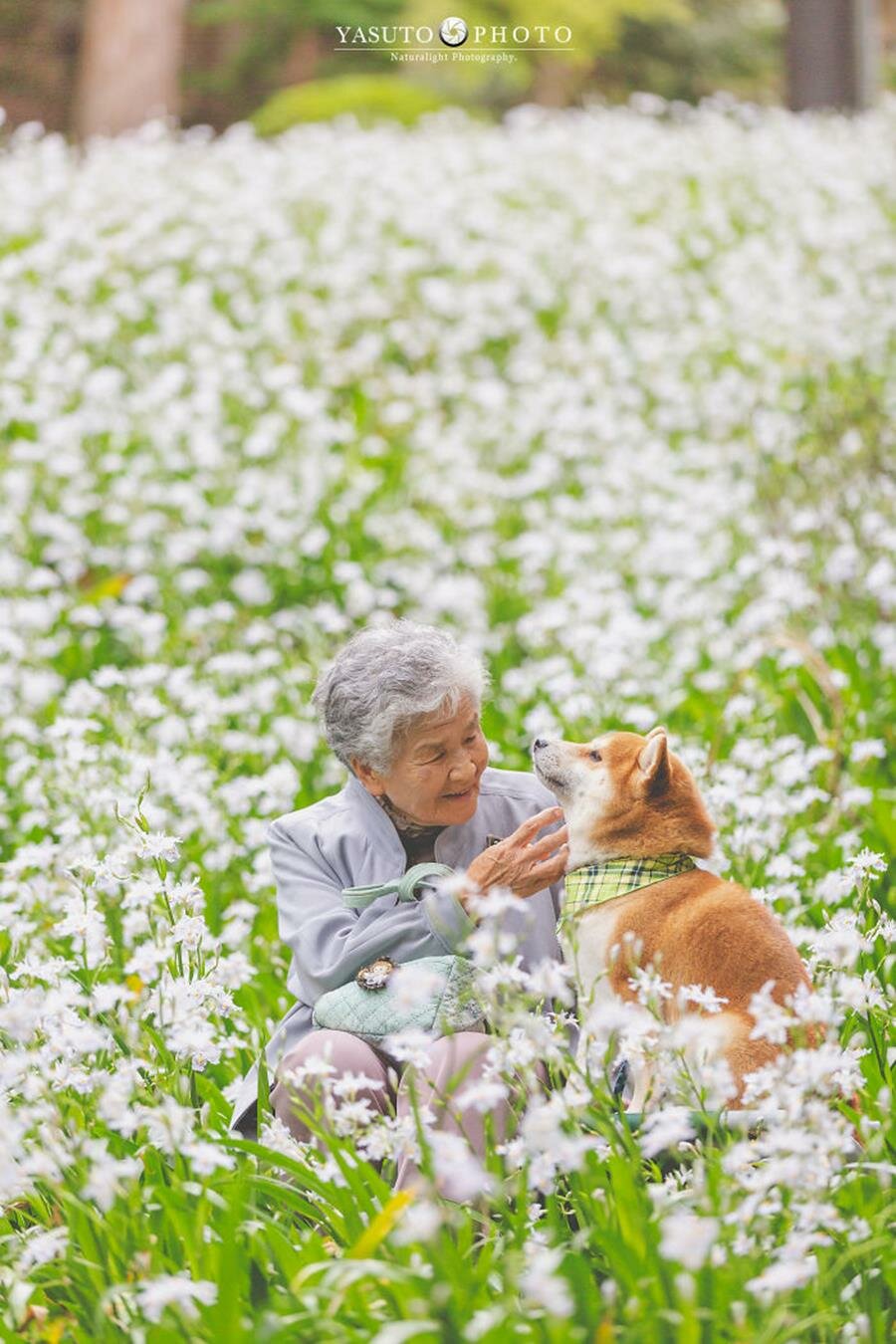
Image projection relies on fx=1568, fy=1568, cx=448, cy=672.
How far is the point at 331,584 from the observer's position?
684 centimetres

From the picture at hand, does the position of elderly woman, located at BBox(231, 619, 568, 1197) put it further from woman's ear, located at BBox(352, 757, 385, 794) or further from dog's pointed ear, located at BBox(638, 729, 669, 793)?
dog's pointed ear, located at BBox(638, 729, 669, 793)

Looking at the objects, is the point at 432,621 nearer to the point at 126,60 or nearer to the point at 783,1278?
the point at 783,1278

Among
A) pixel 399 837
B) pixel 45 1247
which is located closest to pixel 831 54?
pixel 399 837

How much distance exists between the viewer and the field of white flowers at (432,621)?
7.61 feet

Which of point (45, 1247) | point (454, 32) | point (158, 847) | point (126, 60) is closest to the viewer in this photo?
point (45, 1247)

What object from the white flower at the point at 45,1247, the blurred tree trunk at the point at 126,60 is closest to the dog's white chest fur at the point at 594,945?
the white flower at the point at 45,1247

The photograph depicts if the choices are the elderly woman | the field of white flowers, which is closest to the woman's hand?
the elderly woman

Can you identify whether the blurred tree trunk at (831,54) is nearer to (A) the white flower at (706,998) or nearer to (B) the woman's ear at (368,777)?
(B) the woman's ear at (368,777)

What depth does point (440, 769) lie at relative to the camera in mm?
2975

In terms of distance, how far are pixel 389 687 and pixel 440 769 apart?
18cm

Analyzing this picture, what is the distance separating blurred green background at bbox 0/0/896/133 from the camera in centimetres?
1482

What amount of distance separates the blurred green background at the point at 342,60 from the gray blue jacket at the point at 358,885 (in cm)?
1279

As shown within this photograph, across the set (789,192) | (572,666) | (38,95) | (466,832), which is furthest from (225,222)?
(38,95)

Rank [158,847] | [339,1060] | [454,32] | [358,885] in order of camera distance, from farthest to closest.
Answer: [454,32]
[358,885]
[158,847]
[339,1060]
